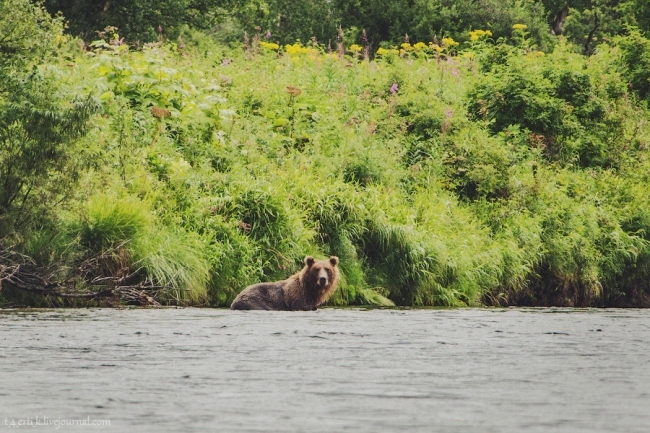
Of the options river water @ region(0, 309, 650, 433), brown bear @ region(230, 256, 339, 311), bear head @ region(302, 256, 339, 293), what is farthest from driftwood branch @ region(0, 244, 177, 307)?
bear head @ region(302, 256, 339, 293)

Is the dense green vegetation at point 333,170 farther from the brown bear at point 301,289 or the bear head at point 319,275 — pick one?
the bear head at point 319,275

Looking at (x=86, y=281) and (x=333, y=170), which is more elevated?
(x=333, y=170)

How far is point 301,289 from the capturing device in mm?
13383

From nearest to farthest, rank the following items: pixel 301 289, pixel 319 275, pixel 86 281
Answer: pixel 86 281, pixel 319 275, pixel 301 289

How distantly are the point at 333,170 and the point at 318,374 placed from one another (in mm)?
10602

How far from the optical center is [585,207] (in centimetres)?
1862

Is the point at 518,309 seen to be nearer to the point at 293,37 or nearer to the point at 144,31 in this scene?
the point at 144,31

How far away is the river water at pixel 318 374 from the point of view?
557 centimetres

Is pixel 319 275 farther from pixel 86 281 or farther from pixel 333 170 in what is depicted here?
pixel 333 170

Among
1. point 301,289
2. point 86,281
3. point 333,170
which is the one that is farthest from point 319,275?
point 333,170

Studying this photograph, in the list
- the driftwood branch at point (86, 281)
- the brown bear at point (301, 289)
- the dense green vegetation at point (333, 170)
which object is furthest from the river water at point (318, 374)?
the dense green vegetation at point (333, 170)

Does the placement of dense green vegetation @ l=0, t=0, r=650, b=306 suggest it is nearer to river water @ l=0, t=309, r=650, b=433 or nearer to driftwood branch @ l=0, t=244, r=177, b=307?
driftwood branch @ l=0, t=244, r=177, b=307

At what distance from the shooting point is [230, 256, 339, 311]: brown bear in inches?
519

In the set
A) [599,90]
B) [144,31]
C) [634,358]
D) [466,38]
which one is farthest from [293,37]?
[634,358]
